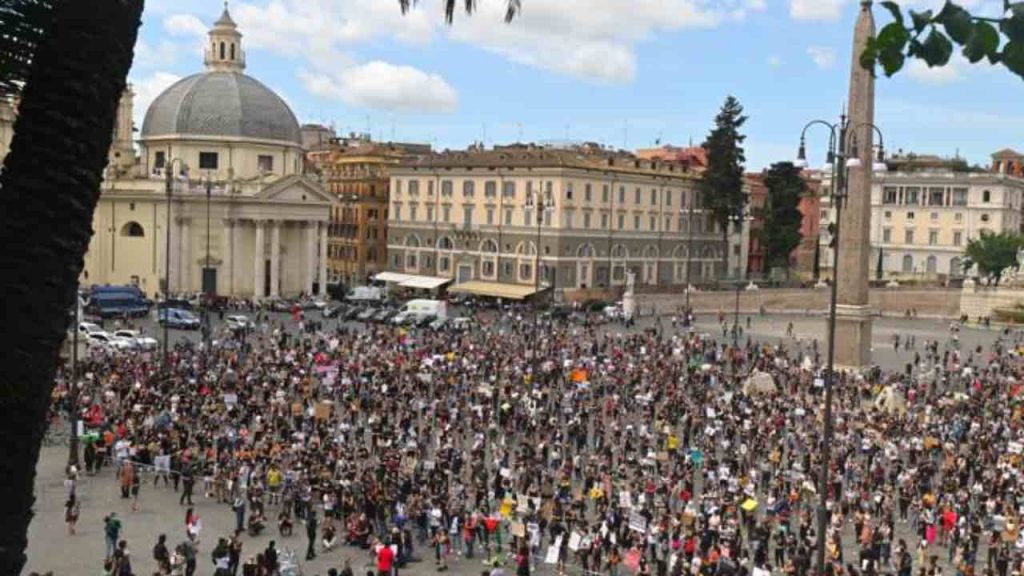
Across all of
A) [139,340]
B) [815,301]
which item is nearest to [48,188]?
[139,340]

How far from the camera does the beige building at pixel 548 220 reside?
5975cm

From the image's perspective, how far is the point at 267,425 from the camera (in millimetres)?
23516

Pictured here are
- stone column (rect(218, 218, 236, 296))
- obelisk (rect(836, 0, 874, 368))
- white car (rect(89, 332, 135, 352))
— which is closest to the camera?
obelisk (rect(836, 0, 874, 368))

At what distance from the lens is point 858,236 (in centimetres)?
3462

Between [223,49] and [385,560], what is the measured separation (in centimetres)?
5452

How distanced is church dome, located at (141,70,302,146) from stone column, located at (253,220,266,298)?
5.70 m

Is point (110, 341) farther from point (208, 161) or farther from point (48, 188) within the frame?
point (48, 188)

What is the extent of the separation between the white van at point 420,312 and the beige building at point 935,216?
38.7 metres

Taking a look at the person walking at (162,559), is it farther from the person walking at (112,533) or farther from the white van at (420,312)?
the white van at (420,312)

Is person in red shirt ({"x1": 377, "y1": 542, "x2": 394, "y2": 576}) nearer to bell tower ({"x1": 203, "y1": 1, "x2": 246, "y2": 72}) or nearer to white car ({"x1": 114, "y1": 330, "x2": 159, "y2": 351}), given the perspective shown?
white car ({"x1": 114, "y1": 330, "x2": 159, "y2": 351})

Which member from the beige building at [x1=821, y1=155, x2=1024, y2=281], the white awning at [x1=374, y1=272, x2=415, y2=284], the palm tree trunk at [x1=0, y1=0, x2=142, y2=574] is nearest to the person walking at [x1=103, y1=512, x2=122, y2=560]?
the palm tree trunk at [x1=0, y1=0, x2=142, y2=574]

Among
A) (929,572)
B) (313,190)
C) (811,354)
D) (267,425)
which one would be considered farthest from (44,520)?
(313,190)

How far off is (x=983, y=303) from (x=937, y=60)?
64692 mm

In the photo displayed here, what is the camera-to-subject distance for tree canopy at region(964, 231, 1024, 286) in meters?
71.1
